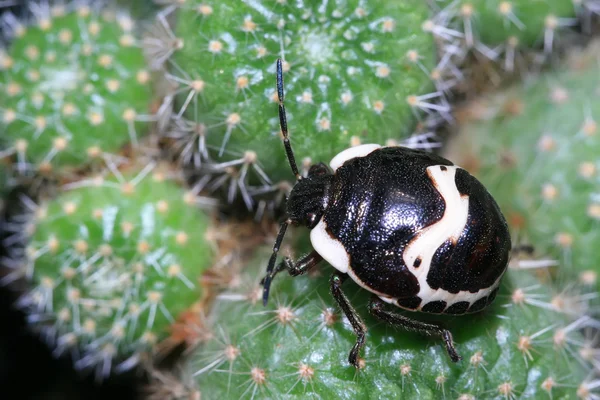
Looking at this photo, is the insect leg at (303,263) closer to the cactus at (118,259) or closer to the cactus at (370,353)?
the cactus at (370,353)

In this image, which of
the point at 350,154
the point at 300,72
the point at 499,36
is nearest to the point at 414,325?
the point at 350,154

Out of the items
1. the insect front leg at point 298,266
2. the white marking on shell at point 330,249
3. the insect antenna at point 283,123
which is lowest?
the insect front leg at point 298,266

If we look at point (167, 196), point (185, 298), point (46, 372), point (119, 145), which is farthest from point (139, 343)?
point (46, 372)

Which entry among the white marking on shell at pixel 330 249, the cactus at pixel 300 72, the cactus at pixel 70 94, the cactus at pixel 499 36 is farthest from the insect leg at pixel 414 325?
the cactus at pixel 70 94

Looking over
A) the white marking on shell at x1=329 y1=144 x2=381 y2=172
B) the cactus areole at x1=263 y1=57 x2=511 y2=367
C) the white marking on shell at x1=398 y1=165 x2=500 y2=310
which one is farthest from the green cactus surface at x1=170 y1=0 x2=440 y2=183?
the white marking on shell at x1=398 y1=165 x2=500 y2=310

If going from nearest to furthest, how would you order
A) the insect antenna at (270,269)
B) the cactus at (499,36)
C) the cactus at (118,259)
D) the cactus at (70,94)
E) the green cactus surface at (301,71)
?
the insect antenna at (270,269), the green cactus surface at (301,71), the cactus at (118,259), the cactus at (70,94), the cactus at (499,36)

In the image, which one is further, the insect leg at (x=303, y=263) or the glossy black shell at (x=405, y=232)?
the insect leg at (x=303, y=263)

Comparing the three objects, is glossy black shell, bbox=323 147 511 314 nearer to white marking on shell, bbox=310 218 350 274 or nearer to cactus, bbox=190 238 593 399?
white marking on shell, bbox=310 218 350 274

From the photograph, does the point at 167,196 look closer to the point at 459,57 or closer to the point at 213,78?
the point at 213,78

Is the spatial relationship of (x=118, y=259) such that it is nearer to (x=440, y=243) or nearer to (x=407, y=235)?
(x=407, y=235)
